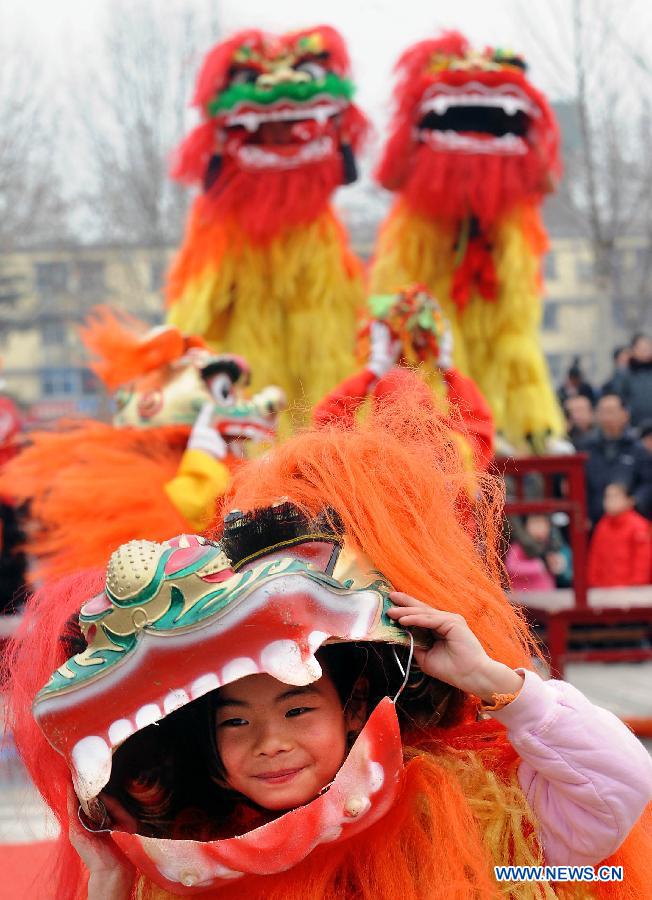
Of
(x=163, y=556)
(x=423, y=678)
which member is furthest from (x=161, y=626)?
(x=423, y=678)

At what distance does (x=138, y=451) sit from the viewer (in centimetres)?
362

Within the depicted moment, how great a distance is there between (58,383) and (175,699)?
3002 cm

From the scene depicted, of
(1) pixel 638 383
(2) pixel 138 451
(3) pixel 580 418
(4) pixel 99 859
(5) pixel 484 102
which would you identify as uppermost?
(5) pixel 484 102

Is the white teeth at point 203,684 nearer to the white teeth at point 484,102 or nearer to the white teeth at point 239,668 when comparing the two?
the white teeth at point 239,668

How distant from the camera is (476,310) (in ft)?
17.2

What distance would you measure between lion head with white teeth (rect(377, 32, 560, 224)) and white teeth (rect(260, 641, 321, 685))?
4.19m

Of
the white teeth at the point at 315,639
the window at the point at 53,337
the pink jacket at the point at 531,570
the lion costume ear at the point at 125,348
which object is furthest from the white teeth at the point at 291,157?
the window at the point at 53,337

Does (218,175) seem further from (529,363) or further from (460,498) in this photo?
(460,498)

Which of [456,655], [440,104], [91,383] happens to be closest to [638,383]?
[440,104]

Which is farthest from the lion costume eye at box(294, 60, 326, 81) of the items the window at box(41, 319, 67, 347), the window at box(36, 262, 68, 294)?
the window at box(41, 319, 67, 347)

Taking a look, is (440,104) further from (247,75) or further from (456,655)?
(456,655)

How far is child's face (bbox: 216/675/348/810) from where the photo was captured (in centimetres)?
136

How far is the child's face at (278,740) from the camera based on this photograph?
4.46 ft

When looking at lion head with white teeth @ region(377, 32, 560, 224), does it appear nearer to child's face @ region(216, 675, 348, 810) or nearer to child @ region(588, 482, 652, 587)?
child @ region(588, 482, 652, 587)
